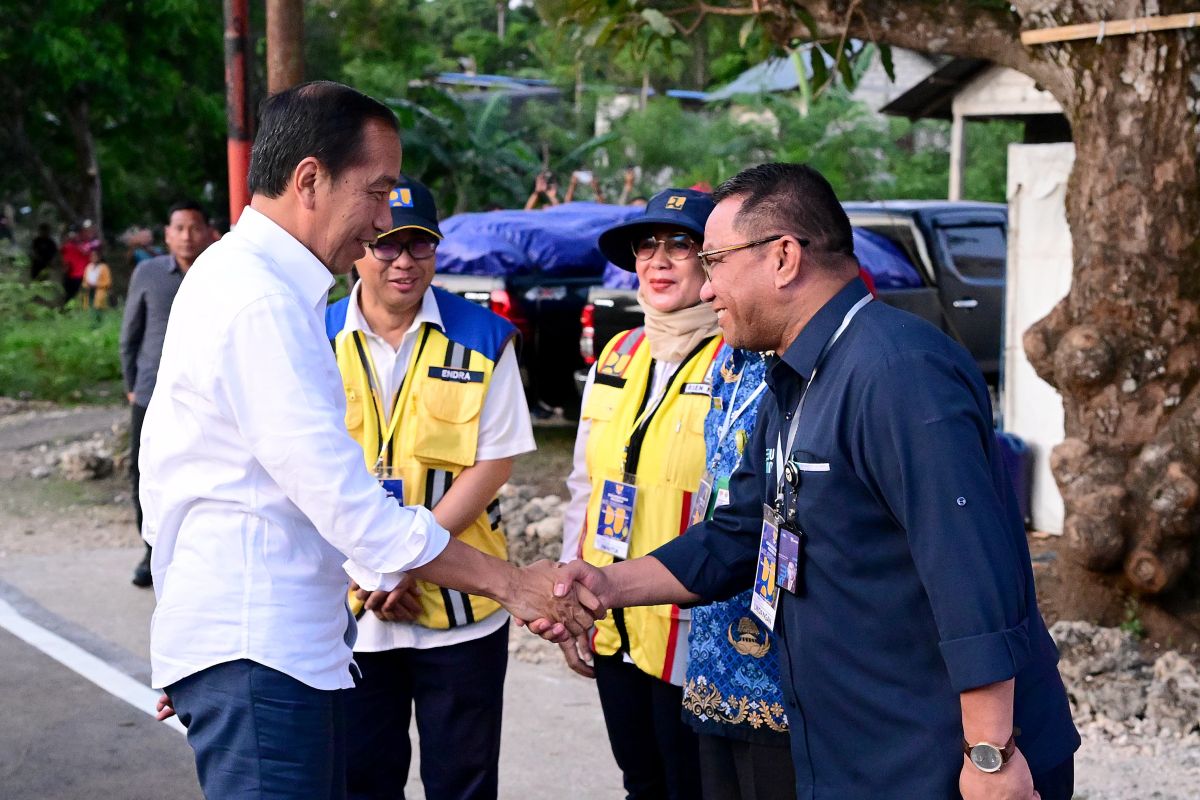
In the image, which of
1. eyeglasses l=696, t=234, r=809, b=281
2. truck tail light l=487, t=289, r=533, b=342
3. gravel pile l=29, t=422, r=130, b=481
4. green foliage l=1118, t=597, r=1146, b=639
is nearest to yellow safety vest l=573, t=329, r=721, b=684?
eyeglasses l=696, t=234, r=809, b=281

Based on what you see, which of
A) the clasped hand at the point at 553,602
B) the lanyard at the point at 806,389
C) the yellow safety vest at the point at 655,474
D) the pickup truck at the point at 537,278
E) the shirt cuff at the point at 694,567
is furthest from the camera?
the pickup truck at the point at 537,278

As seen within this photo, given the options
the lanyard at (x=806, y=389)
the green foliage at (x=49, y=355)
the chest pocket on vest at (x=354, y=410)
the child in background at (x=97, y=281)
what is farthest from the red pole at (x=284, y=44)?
the child in background at (x=97, y=281)

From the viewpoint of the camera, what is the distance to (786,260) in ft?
9.39

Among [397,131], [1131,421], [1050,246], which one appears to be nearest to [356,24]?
[1050,246]

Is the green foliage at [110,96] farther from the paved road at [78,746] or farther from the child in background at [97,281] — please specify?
the paved road at [78,746]

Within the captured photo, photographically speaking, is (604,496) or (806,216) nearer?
(806,216)

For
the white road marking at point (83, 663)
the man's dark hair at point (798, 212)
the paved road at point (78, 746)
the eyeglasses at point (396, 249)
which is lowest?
the white road marking at point (83, 663)

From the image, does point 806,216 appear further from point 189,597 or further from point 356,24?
point 356,24

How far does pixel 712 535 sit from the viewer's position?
3383 mm

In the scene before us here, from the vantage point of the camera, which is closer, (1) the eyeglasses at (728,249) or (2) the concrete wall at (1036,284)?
(1) the eyeglasses at (728,249)

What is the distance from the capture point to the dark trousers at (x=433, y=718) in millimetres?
4074

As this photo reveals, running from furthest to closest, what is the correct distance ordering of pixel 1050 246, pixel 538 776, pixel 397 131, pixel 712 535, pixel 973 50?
pixel 1050 246
pixel 973 50
pixel 538 776
pixel 712 535
pixel 397 131

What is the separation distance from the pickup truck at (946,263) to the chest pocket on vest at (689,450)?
301 inches

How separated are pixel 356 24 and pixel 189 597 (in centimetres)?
3052
